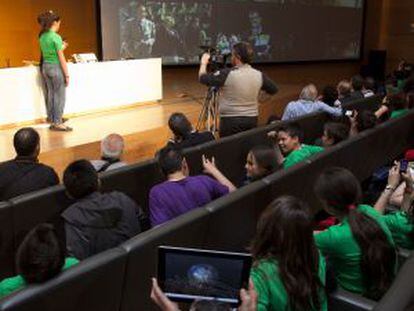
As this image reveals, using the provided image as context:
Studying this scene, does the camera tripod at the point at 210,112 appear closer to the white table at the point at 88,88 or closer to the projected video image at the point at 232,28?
the white table at the point at 88,88

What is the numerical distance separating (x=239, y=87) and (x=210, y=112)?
74.6 inches

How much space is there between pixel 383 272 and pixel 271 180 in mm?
996

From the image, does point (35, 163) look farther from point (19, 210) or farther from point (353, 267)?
point (353, 267)

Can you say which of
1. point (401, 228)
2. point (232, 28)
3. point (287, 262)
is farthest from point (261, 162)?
point (232, 28)

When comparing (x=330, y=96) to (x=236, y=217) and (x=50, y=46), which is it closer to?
(x=50, y=46)

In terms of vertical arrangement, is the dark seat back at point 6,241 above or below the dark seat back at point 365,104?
below

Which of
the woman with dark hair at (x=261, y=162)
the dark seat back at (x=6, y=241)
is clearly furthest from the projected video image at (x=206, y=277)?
the woman with dark hair at (x=261, y=162)

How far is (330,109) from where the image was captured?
502 centimetres

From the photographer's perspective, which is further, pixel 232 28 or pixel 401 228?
pixel 232 28

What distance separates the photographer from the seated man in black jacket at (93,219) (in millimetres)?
2258

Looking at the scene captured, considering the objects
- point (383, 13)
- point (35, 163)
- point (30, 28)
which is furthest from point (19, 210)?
point (383, 13)

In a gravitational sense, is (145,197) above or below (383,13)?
below

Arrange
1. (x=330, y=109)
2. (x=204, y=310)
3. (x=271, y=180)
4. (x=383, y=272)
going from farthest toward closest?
1. (x=330, y=109)
2. (x=271, y=180)
3. (x=383, y=272)
4. (x=204, y=310)

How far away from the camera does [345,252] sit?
6.23 feet
